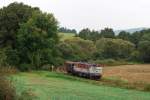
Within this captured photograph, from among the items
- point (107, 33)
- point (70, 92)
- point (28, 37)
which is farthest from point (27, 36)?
point (107, 33)

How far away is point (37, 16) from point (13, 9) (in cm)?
404

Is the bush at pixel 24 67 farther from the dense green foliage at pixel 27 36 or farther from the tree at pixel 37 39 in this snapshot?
the tree at pixel 37 39

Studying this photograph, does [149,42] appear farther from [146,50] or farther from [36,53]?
[36,53]

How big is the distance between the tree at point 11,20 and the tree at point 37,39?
171cm

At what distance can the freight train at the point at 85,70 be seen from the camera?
180 ft

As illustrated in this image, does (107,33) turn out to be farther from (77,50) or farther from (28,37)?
(28,37)

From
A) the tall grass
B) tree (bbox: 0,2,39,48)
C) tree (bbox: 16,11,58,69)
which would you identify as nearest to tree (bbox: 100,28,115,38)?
tree (bbox: 0,2,39,48)

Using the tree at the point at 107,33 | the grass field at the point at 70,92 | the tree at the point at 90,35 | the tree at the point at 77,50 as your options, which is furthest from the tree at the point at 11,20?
the tree at the point at 107,33

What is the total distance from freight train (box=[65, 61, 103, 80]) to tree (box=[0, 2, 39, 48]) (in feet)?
29.1

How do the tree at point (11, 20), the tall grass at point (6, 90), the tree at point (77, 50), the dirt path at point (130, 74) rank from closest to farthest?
the tall grass at point (6, 90) < the dirt path at point (130, 74) < the tree at point (11, 20) < the tree at point (77, 50)

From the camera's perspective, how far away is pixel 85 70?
186 ft

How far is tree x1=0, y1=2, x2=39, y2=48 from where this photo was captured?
61.5 meters

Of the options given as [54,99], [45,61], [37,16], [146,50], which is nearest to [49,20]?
[37,16]

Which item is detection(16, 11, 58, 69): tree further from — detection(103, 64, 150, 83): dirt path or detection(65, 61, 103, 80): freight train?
detection(103, 64, 150, 83): dirt path
